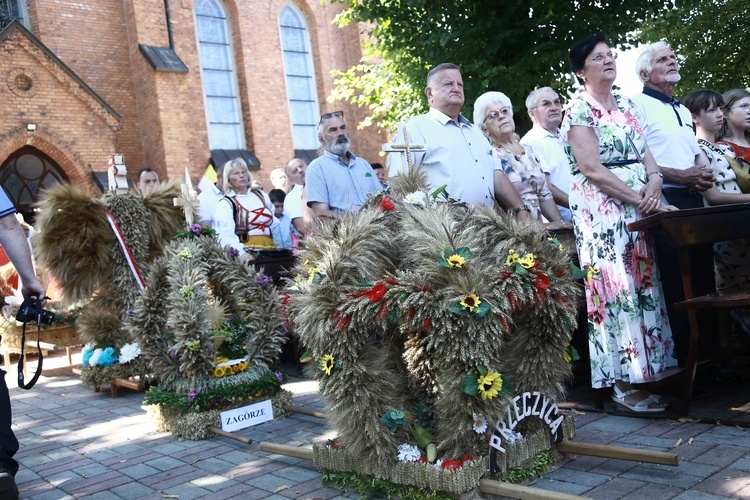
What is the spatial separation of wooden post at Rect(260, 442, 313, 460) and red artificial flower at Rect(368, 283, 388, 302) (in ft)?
3.94

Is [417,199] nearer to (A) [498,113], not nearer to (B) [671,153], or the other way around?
(B) [671,153]

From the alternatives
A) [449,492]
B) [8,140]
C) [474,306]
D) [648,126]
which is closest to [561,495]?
[449,492]

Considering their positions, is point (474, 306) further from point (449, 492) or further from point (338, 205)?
point (338, 205)

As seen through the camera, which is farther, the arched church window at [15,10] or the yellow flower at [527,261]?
the arched church window at [15,10]

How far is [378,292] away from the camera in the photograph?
136 inches

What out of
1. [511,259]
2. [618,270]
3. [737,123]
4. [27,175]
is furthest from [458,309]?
[27,175]

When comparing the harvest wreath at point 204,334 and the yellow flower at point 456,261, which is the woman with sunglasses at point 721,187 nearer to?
the yellow flower at point 456,261

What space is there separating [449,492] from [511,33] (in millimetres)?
9474

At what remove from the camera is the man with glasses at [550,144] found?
6.36m

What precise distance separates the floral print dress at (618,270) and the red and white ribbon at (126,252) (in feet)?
14.7

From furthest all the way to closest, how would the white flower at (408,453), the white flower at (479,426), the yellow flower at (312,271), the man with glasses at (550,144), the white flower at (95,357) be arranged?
the white flower at (95,357), the man with glasses at (550,144), the yellow flower at (312,271), the white flower at (408,453), the white flower at (479,426)

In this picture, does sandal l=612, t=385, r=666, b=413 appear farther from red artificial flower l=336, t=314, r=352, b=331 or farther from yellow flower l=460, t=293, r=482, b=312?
red artificial flower l=336, t=314, r=352, b=331

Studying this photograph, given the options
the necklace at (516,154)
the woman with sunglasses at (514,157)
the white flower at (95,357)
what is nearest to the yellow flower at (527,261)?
the woman with sunglasses at (514,157)

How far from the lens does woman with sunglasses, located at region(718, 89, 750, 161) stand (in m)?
5.94
